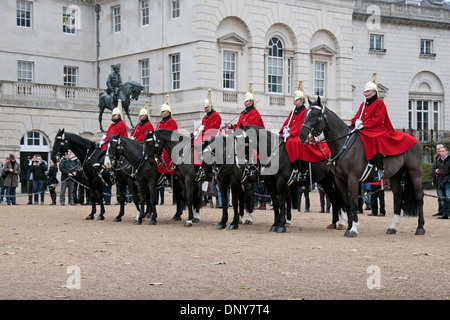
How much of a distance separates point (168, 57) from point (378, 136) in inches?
1100

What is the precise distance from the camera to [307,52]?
44.2m

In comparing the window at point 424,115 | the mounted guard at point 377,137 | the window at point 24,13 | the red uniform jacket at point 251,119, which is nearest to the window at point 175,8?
the window at point 24,13

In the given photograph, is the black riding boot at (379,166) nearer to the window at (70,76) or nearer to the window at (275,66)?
the window at (275,66)

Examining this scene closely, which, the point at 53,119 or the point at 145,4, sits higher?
the point at 145,4

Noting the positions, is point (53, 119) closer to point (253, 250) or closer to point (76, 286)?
point (253, 250)

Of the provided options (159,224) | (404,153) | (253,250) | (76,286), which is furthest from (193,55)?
(76,286)

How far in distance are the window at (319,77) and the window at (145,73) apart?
33.7 ft

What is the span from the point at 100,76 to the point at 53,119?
8646 millimetres

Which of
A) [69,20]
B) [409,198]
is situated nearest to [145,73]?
[69,20]

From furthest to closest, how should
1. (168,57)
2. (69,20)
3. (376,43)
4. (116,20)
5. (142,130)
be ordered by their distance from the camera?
(376,43) < (69,20) < (116,20) < (168,57) < (142,130)

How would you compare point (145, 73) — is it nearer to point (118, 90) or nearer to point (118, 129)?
point (118, 90)

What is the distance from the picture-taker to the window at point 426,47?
5453 cm

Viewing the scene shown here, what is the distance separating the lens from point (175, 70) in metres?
41.8

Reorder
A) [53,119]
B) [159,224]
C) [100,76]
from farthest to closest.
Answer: [100,76], [53,119], [159,224]
